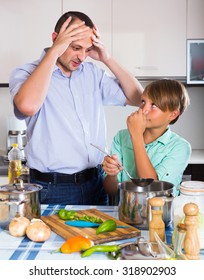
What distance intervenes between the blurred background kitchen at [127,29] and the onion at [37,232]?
2.08 m

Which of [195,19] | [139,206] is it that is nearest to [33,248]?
[139,206]

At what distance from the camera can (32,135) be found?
1.82m

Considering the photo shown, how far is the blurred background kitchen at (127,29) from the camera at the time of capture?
3.12m

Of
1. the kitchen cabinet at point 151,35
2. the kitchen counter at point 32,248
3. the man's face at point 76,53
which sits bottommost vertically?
the kitchen counter at point 32,248

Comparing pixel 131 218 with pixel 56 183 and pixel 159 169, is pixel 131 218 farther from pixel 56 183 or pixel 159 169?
pixel 56 183

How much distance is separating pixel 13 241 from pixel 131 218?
36 cm

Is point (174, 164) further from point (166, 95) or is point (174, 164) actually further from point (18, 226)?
point (18, 226)

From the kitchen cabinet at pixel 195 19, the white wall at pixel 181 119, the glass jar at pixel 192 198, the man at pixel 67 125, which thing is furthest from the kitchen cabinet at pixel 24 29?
the glass jar at pixel 192 198

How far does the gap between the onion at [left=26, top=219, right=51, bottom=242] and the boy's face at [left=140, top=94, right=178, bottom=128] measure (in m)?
0.68

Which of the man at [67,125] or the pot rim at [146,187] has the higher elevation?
the man at [67,125]

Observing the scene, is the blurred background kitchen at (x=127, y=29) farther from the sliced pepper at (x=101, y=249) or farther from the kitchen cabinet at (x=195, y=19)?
the sliced pepper at (x=101, y=249)

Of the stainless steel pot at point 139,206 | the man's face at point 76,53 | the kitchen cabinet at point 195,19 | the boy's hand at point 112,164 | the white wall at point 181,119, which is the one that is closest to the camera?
the stainless steel pot at point 139,206

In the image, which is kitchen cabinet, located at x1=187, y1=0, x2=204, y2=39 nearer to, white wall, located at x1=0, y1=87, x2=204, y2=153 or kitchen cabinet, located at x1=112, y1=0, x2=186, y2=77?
kitchen cabinet, located at x1=112, y1=0, x2=186, y2=77

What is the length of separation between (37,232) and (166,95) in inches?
31.0
